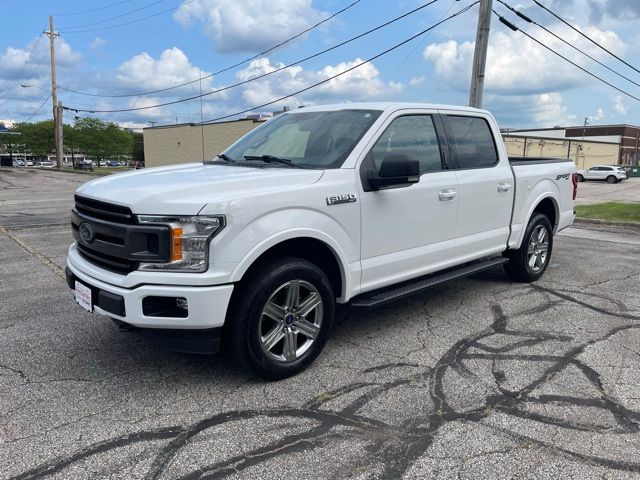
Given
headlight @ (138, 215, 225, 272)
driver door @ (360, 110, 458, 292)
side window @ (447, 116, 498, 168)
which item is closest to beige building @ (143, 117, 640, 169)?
side window @ (447, 116, 498, 168)

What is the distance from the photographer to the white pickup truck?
127 inches

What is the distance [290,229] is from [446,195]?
6.04 ft

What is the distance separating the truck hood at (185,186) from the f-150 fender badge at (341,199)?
182mm

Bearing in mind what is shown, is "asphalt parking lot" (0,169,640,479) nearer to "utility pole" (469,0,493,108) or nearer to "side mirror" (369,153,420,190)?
"side mirror" (369,153,420,190)

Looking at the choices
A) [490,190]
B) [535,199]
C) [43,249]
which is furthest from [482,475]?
[43,249]

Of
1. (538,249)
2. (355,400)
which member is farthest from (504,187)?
(355,400)

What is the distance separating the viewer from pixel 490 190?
5383 millimetres

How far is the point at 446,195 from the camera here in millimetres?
4781

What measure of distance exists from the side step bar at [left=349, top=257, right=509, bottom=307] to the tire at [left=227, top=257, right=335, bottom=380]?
0.40m

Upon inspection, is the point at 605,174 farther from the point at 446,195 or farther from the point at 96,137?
the point at 96,137

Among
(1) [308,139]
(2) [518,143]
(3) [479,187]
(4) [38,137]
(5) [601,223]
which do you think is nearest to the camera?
(1) [308,139]

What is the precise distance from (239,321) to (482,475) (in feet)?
5.41

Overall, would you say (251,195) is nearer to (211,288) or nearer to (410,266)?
(211,288)

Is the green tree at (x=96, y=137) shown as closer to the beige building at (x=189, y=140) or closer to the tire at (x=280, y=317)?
the beige building at (x=189, y=140)
